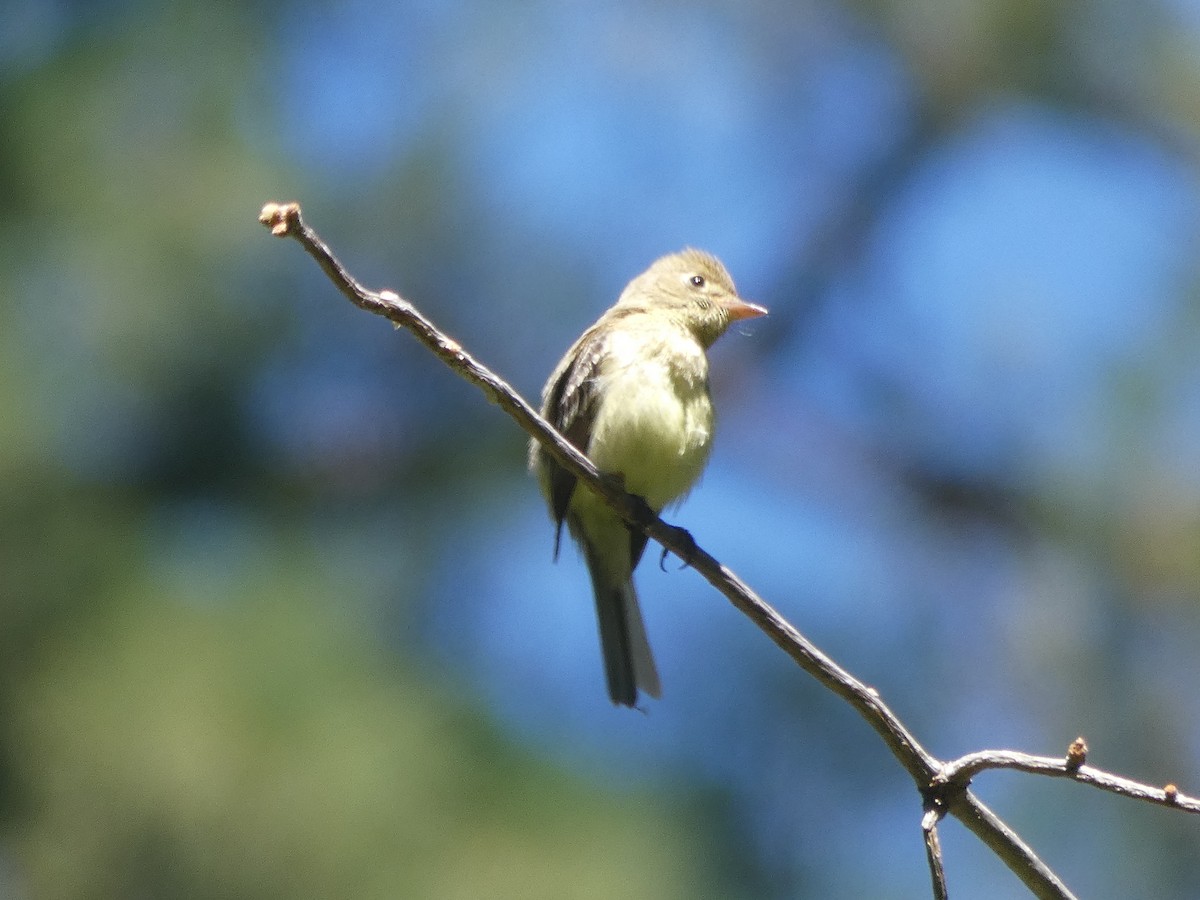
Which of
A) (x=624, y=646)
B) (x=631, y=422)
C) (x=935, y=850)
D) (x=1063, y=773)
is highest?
(x=631, y=422)

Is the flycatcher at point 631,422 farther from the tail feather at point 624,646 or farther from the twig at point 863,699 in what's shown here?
the twig at point 863,699

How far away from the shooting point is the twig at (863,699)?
6.62 ft

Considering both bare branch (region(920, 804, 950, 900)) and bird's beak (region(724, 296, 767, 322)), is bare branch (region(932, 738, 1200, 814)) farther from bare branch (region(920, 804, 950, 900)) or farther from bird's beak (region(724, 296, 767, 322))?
bird's beak (region(724, 296, 767, 322))

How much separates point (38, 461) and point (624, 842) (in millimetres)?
2868

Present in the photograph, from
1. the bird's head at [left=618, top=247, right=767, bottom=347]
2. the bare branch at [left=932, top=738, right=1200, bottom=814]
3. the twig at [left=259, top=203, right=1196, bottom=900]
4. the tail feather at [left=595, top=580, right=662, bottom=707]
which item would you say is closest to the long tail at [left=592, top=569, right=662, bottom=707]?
the tail feather at [left=595, top=580, right=662, bottom=707]

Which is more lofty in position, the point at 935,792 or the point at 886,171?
the point at 886,171

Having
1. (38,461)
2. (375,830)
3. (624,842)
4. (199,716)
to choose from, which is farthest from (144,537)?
(624,842)

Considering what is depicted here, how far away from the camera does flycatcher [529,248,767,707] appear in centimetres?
390

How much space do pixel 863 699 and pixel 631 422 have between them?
1749 mm

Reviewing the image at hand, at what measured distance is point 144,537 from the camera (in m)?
6.65

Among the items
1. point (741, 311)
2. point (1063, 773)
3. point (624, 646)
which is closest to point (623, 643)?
point (624, 646)

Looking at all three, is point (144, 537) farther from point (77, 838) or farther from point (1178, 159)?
point (1178, 159)

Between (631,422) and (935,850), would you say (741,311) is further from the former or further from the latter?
(935,850)

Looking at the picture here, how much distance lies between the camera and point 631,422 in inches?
152
